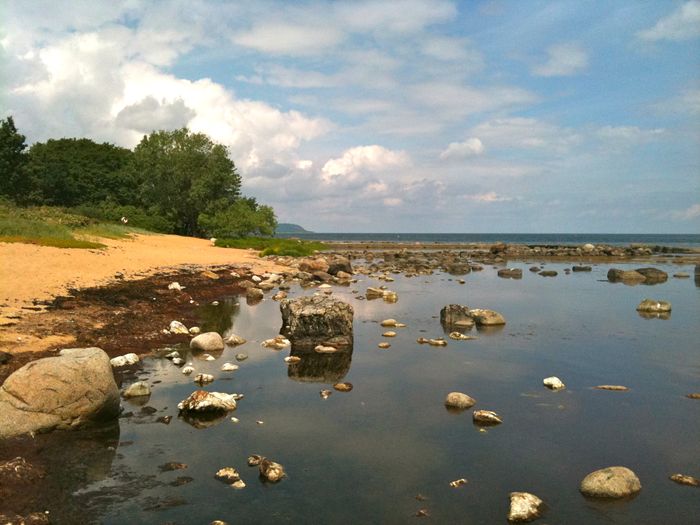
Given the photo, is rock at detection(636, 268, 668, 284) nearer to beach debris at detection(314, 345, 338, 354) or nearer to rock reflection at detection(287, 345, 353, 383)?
beach debris at detection(314, 345, 338, 354)

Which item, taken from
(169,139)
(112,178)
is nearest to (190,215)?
(169,139)

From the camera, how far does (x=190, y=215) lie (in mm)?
69062

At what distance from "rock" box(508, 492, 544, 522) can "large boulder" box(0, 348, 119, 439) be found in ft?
23.0

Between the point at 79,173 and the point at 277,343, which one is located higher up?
the point at 79,173

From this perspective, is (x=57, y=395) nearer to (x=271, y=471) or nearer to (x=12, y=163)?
(x=271, y=471)

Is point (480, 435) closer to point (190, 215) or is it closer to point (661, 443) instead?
point (661, 443)

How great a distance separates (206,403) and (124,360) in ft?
13.8

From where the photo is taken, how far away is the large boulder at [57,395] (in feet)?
27.7

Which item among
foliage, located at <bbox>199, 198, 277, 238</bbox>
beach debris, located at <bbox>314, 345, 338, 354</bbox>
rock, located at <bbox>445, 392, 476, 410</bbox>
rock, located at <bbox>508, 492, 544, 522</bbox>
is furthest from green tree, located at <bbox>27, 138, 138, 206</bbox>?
rock, located at <bbox>508, 492, 544, 522</bbox>

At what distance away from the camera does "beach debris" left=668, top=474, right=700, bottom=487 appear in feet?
24.3

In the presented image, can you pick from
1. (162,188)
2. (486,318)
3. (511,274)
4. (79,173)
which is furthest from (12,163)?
(486,318)

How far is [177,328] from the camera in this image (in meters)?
16.8

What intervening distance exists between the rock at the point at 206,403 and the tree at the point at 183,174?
56740 mm

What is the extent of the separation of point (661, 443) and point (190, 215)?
219 feet
